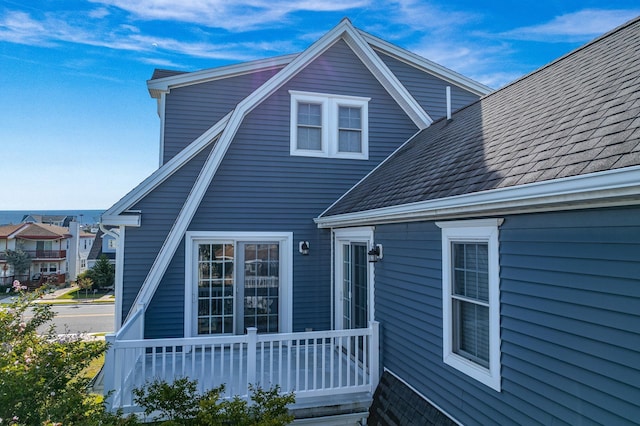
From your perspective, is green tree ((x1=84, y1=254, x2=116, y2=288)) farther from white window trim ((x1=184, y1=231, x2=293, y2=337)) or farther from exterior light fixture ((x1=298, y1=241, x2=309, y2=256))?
exterior light fixture ((x1=298, y1=241, x2=309, y2=256))

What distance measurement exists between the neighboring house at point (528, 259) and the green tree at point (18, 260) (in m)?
40.5

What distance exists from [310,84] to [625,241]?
6.74 meters

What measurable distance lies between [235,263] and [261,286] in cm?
69

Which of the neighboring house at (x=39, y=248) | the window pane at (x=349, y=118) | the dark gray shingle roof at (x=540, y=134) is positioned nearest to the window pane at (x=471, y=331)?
the dark gray shingle roof at (x=540, y=134)

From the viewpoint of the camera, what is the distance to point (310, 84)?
8062 millimetres

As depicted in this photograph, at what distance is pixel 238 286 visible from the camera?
737cm

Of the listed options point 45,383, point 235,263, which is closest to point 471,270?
point 45,383

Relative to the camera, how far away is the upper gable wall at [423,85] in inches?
369

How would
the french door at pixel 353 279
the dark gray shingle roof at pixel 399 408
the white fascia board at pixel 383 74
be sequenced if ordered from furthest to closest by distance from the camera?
1. the white fascia board at pixel 383 74
2. the french door at pixel 353 279
3. the dark gray shingle roof at pixel 399 408

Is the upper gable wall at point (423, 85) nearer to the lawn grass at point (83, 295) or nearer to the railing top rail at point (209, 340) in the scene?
the railing top rail at point (209, 340)

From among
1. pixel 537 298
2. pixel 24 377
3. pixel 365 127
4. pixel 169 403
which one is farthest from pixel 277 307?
pixel 537 298

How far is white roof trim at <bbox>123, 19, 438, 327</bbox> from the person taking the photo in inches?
264

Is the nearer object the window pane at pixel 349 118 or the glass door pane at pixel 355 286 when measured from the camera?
the glass door pane at pixel 355 286

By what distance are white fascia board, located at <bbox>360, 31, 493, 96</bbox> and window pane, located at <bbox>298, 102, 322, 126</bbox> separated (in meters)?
2.20
